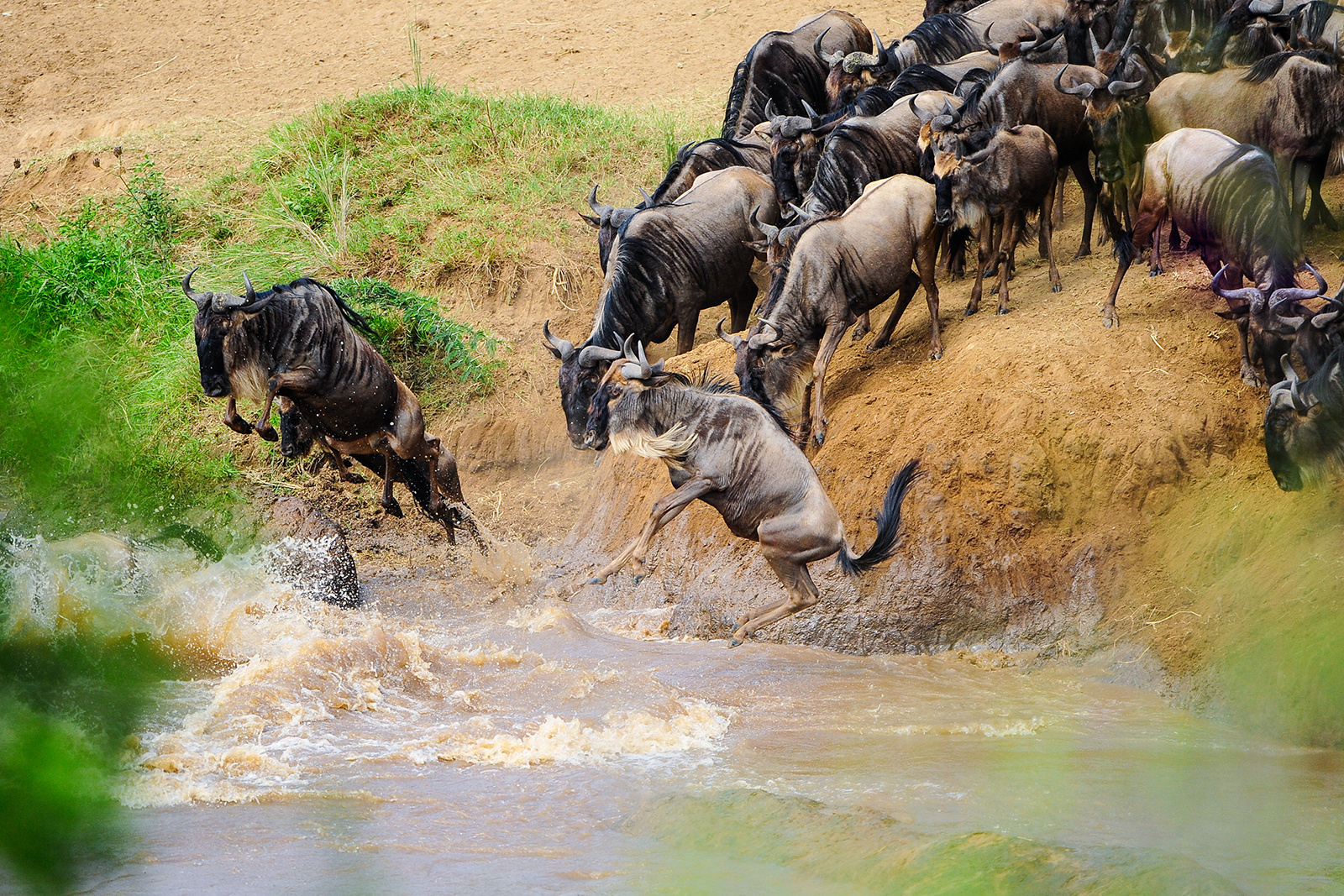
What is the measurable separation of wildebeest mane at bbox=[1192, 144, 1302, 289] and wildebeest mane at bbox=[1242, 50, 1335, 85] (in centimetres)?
126

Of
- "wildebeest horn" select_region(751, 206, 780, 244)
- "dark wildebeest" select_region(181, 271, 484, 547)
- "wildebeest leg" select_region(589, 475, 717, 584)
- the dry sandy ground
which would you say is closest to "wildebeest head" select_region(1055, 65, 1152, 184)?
"wildebeest horn" select_region(751, 206, 780, 244)

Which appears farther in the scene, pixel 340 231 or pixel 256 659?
pixel 340 231

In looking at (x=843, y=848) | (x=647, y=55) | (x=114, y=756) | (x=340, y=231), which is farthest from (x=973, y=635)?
(x=647, y=55)

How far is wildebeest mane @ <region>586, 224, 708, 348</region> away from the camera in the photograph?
358 inches

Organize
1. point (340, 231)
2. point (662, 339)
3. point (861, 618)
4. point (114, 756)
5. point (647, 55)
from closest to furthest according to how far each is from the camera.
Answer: point (114, 756)
point (861, 618)
point (662, 339)
point (340, 231)
point (647, 55)

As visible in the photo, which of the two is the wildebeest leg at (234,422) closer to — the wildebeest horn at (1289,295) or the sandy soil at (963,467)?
the sandy soil at (963,467)

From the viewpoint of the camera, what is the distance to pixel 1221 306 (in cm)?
706

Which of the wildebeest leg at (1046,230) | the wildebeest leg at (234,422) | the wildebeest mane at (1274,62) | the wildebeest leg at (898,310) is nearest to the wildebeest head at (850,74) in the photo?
the wildebeest leg at (1046,230)

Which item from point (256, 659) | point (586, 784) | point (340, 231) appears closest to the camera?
point (586, 784)

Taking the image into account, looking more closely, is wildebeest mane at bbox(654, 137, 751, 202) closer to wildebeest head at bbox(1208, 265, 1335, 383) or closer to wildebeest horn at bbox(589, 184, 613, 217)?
wildebeest horn at bbox(589, 184, 613, 217)

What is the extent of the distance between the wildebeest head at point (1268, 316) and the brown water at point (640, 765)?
1.95 m

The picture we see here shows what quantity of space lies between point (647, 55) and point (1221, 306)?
10803mm

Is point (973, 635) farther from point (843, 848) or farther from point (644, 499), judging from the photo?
point (843, 848)

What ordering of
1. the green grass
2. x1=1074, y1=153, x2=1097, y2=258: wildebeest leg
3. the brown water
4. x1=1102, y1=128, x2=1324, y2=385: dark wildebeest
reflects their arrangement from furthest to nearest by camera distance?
the green grass → x1=1074, y1=153, x2=1097, y2=258: wildebeest leg → x1=1102, y1=128, x2=1324, y2=385: dark wildebeest → the brown water
